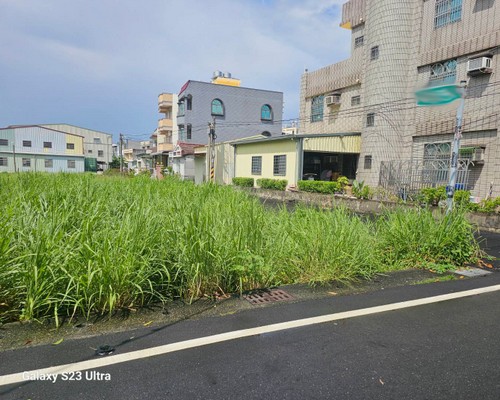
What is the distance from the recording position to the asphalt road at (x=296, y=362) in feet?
7.20

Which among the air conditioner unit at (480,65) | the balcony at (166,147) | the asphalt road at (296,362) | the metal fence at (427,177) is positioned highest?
the air conditioner unit at (480,65)

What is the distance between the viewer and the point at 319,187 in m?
17.1

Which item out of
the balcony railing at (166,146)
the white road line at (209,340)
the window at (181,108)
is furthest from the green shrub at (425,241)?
the balcony railing at (166,146)

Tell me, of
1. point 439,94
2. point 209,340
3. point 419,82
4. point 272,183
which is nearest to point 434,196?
point 419,82

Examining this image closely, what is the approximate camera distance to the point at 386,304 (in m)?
3.73

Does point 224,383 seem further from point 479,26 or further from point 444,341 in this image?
point 479,26

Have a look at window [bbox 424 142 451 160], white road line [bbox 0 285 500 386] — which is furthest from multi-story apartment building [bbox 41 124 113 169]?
white road line [bbox 0 285 500 386]

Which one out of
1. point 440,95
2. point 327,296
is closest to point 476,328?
point 327,296

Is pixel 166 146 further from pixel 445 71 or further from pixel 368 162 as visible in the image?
pixel 445 71

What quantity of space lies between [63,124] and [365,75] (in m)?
64.2

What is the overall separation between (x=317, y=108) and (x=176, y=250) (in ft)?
76.5

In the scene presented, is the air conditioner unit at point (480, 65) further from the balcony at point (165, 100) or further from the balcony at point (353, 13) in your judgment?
the balcony at point (165, 100)

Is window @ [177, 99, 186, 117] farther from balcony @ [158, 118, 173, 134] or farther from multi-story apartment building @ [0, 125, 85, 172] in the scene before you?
multi-story apartment building @ [0, 125, 85, 172]

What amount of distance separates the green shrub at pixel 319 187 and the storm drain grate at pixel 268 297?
42.6 ft
